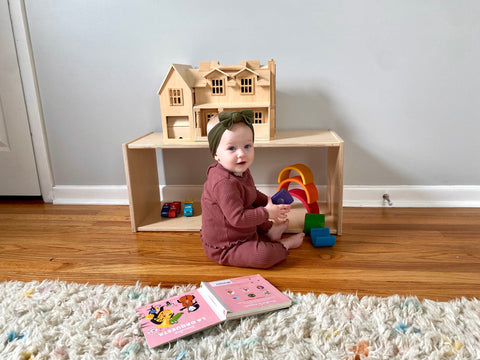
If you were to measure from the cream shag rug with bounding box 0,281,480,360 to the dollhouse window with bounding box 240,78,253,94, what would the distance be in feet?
2.69

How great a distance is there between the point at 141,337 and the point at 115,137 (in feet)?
3.87

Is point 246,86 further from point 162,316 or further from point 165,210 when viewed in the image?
point 162,316

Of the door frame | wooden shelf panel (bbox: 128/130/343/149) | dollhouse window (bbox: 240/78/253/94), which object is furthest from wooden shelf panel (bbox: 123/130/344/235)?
the door frame

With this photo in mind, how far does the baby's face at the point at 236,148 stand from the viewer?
1.20 meters

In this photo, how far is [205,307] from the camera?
3.30ft

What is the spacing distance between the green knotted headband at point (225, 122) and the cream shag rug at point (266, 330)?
1.61 feet

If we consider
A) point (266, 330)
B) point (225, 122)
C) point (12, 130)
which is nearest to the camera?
point (266, 330)

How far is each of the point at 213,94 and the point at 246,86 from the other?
0.14 metres

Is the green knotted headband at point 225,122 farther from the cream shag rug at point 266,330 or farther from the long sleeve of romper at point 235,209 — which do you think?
the cream shag rug at point 266,330

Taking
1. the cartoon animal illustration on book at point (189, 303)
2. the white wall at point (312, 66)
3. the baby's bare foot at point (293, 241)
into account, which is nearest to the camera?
the cartoon animal illustration on book at point (189, 303)

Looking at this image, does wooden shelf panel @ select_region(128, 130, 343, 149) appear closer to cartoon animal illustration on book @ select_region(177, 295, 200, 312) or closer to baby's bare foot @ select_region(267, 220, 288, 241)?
baby's bare foot @ select_region(267, 220, 288, 241)

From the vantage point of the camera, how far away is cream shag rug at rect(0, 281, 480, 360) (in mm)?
859

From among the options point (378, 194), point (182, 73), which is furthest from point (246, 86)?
point (378, 194)

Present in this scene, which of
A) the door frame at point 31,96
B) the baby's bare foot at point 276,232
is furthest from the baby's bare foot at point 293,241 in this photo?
the door frame at point 31,96
